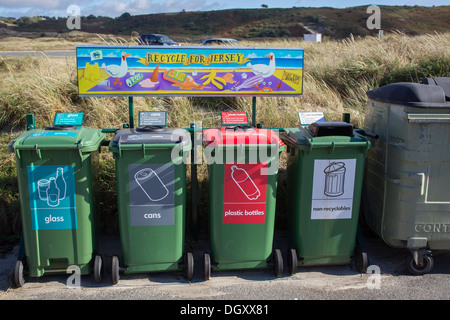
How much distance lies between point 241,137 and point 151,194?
913mm

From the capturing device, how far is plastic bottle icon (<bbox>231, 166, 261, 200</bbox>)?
3.67 meters

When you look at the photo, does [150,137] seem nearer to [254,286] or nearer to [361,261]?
[254,286]

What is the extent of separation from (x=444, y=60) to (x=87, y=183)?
7177 millimetres

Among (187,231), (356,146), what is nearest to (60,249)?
(187,231)

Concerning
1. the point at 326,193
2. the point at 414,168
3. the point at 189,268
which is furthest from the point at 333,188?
the point at 189,268

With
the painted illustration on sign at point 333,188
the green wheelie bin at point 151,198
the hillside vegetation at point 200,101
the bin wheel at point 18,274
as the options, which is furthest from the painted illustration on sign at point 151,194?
the painted illustration on sign at point 333,188

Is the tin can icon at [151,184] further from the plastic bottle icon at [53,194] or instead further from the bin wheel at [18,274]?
the bin wheel at [18,274]

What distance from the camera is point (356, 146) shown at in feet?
12.2

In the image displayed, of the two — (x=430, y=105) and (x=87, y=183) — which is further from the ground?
(x=430, y=105)

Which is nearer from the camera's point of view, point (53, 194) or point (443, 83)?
point (53, 194)

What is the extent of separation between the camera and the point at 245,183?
369 centimetres

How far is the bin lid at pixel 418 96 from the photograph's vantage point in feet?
11.7

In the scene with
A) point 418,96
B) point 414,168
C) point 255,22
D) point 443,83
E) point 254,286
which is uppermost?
point 255,22
